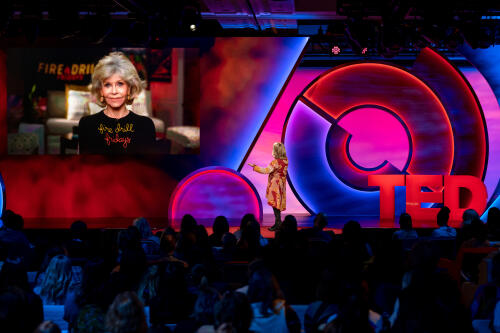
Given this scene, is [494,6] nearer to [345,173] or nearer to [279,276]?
[345,173]

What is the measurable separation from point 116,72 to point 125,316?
8.75 metres

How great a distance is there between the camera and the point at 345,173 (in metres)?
11.7

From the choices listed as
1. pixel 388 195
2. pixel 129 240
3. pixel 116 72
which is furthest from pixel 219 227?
pixel 116 72

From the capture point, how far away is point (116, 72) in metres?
10.8

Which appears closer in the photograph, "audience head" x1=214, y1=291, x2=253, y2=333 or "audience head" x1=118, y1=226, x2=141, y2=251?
"audience head" x1=214, y1=291, x2=253, y2=333

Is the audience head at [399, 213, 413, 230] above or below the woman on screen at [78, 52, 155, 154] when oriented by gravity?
below

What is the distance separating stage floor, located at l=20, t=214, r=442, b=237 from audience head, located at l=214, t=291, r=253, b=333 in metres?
5.99

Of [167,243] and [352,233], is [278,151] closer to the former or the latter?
[352,233]

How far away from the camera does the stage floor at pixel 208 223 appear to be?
365 inches

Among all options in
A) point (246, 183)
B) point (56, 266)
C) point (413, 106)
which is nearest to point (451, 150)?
point (413, 106)

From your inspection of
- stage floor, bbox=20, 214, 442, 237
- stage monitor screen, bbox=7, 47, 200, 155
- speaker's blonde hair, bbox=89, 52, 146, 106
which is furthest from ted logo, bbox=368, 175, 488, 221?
speaker's blonde hair, bbox=89, 52, 146, 106

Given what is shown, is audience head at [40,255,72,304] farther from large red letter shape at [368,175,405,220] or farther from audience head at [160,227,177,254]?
large red letter shape at [368,175,405,220]

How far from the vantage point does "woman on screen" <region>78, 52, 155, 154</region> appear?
1076cm

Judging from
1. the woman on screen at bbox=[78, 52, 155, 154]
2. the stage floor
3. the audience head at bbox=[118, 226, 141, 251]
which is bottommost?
the stage floor
